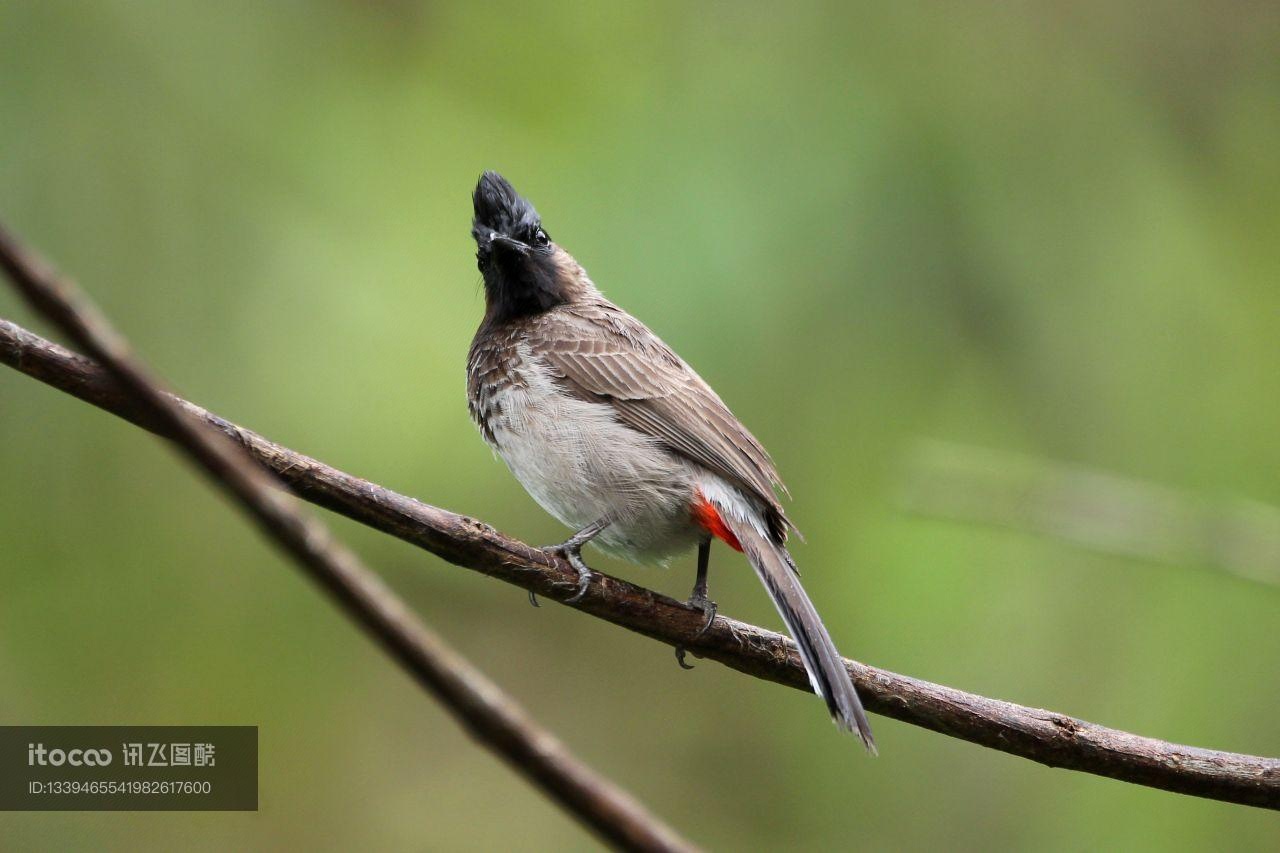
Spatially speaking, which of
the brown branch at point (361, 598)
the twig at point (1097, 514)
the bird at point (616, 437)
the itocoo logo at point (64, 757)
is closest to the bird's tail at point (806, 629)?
the bird at point (616, 437)

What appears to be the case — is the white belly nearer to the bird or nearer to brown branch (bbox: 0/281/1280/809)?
the bird

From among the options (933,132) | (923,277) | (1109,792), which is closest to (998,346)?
(923,277)

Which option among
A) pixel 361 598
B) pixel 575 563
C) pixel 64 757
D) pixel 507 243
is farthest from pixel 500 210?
pixel 361 598

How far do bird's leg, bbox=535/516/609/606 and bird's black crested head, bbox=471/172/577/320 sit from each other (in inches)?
40.3

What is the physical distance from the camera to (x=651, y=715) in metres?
5.41

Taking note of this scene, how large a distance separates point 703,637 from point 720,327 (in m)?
1.80

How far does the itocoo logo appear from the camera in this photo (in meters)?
4.38

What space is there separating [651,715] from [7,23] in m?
3.79

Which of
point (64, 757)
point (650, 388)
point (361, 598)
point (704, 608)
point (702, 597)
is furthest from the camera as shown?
point (64, 757)

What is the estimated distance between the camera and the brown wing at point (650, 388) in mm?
3689

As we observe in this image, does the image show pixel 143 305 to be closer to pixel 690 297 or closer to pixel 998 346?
pixel 690 297

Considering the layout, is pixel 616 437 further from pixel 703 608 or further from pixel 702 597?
pixel 703 608

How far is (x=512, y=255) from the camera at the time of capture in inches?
170

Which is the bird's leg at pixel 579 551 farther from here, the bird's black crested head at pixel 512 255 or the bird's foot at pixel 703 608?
the bird's black crested head at pixel 512 255
